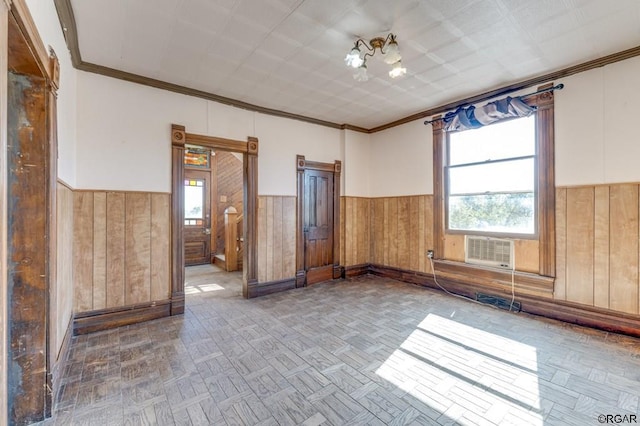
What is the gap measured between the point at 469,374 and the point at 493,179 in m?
2.72

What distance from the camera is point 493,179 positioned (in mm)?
3955

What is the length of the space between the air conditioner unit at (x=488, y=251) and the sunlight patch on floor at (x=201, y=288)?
3.91 metres

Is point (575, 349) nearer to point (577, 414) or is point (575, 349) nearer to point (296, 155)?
point (577, 414)

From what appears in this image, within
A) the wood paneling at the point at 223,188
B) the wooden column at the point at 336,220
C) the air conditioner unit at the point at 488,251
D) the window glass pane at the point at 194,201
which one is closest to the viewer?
the air conditioner unit at the point at 488,251

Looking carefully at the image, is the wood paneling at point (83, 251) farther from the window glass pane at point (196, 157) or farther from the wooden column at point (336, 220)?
the window glass pane at point (196, 157)

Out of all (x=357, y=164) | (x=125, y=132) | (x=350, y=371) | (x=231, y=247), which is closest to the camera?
(x=350, y=371)

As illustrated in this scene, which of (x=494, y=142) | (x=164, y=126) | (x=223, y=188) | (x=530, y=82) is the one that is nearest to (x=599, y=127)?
(x=530, y=82)

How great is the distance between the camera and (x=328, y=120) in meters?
5.09

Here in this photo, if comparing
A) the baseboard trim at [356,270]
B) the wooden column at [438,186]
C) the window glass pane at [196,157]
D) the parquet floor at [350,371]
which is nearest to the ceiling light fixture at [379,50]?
the wooden column at [438,186]

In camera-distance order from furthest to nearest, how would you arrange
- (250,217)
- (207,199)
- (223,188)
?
(223,188), (207,199), (250,217)

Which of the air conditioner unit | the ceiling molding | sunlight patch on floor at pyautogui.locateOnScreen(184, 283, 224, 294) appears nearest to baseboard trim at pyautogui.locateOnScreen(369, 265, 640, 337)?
the air conditioner unit

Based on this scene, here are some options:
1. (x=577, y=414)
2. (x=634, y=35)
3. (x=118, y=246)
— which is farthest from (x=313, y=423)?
(x=634, y=35)

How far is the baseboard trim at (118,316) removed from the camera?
2.98 meters

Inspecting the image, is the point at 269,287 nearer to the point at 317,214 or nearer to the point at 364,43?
the point at 317,214
